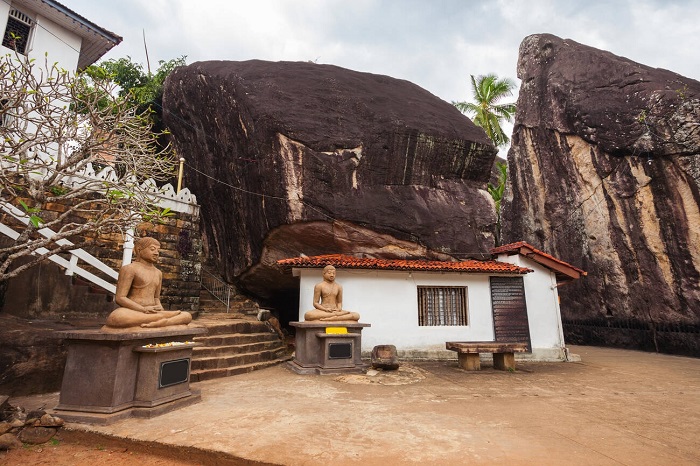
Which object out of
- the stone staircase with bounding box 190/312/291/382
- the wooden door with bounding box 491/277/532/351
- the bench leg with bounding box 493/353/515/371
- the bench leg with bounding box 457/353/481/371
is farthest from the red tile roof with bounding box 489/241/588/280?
the stone staircase with bounding box 190/312/291/382

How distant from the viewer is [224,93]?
1341 centimetres

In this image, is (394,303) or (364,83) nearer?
(394,303)

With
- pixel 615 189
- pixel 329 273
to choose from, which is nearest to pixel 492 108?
pixel 615 189

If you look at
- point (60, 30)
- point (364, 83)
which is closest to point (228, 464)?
point (364, 83)

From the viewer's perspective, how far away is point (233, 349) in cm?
859

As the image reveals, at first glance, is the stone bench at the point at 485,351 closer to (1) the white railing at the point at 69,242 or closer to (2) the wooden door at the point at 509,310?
(2) the wooden door at the point at 509,310

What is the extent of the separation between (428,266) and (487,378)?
3607mm

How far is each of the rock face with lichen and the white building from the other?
17.6 ft

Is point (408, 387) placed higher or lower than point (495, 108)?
lower

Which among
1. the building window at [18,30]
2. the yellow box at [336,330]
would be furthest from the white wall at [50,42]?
the yellow box at [336,330]

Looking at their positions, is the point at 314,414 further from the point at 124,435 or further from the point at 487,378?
the point at 487,378

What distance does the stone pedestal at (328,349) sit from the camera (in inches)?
311

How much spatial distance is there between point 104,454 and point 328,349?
4.74 metres

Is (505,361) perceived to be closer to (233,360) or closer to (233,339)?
(233,360)
